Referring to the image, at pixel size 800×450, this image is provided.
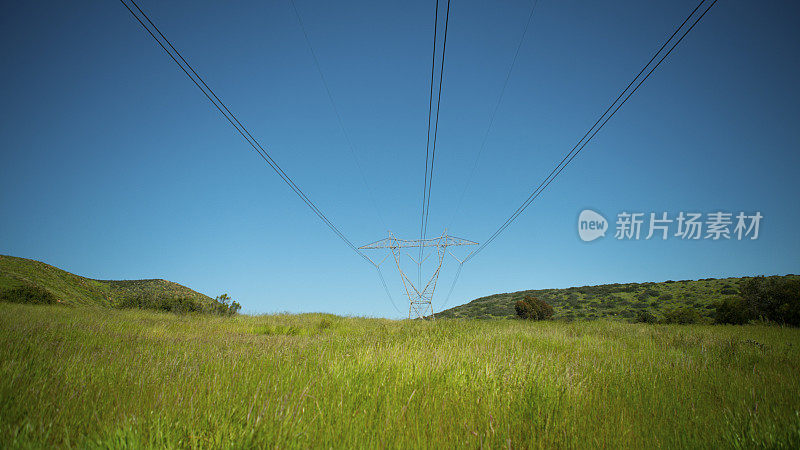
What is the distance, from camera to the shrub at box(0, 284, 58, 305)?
15.1 m

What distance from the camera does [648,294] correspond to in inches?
1313

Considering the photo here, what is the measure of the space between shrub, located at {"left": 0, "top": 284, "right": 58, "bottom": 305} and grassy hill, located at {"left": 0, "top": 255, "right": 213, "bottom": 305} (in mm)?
665

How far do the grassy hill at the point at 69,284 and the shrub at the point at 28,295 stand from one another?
0.67m

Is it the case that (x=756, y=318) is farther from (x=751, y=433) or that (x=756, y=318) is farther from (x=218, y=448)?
(x=218, y=448)

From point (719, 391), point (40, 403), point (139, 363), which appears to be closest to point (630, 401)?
point (719, 391)

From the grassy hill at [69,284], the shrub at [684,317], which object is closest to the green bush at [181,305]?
the grassy hill at [69,284]

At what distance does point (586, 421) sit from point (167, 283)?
3263cm

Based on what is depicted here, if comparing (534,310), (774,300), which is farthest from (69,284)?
(774,300)

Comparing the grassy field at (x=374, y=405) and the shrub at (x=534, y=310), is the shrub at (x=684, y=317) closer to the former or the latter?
the shrub at (x=534, y=310)

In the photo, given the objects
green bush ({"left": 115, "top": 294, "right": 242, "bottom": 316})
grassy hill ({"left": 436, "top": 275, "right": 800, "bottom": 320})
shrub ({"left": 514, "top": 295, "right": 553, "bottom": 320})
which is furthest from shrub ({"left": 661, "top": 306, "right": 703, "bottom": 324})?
green bush ({"left": 115, "top": 294, "right": 242, "bottom": 316})

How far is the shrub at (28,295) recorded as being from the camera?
15.1 m

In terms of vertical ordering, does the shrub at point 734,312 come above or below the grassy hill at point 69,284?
below

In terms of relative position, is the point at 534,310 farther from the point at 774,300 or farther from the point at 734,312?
the point at 774,300

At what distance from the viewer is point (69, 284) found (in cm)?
2288
